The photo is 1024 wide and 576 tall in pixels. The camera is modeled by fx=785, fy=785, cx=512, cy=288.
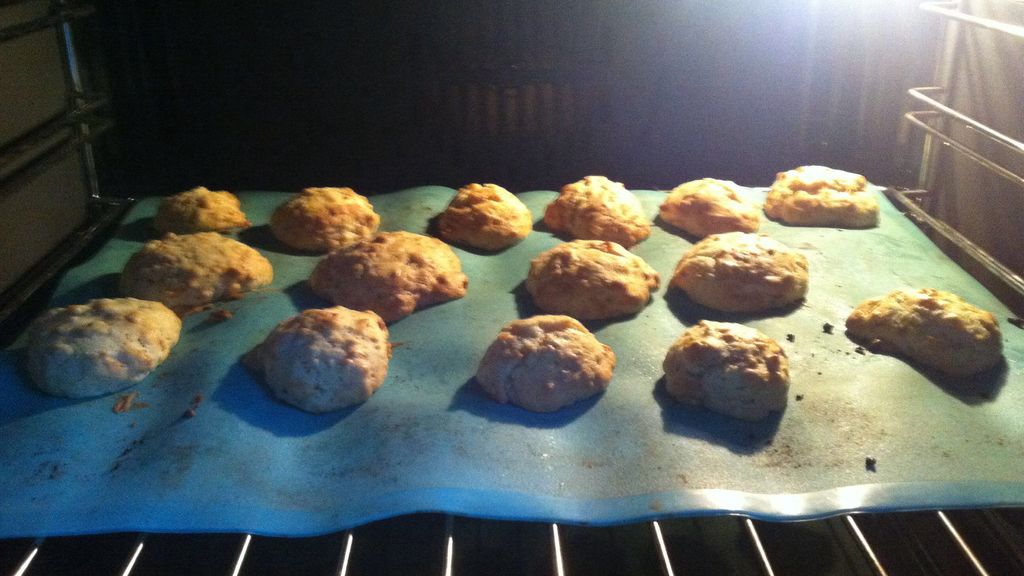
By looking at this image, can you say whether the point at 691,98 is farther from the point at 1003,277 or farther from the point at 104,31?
the point at 104,31

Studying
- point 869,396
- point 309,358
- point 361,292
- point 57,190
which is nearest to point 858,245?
point 869,396

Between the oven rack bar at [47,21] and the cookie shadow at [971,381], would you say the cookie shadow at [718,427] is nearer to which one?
the cookie shadow at [971,381]

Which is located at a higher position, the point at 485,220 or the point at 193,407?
the point at 485,220

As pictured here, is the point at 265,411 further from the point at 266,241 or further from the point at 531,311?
the point at 266,241

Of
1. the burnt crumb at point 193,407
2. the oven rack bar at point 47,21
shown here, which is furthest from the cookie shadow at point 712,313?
the oven rack bar at point 47,21

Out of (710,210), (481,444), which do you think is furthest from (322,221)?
(710,210)

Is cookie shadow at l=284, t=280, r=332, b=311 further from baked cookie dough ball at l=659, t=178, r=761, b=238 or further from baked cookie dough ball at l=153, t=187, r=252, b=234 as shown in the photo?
baked cookie dough ball at l=659, t=178, r=761, b=238

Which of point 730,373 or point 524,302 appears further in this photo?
point 524,302
